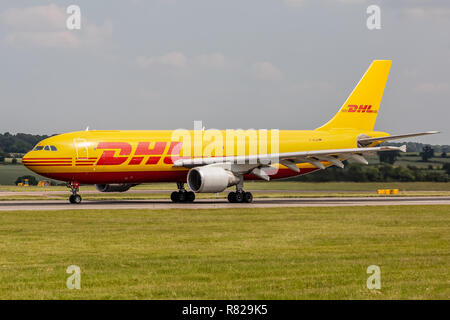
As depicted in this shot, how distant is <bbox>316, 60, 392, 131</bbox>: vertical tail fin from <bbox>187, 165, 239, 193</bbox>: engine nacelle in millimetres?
10993

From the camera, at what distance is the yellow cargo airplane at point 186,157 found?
39.9 meters

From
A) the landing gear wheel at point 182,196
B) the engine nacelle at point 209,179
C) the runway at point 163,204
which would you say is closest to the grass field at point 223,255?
the runway at point 163,204

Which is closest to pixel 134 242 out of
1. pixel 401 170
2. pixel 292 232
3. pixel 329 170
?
pixel 292 232

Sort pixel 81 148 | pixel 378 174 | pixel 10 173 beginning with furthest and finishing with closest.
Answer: pixel 10 173 → pixel 378 174 → pixel 81 148

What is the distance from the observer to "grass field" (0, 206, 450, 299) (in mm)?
14391

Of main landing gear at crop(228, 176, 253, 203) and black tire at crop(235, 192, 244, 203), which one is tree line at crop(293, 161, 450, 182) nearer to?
main landing gear at crop(228, 176, 253, 203)

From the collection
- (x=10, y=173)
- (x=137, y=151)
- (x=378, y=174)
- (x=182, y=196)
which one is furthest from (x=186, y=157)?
(x=10, y=173)

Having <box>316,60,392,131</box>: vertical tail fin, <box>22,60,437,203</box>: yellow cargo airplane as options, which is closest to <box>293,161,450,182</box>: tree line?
<box>316,60,392,131</box>: vertical tail fin

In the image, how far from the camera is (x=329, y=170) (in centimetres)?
5956

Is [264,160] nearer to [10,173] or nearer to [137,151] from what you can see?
[137,151]

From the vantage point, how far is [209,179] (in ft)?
128

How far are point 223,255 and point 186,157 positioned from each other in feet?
76.4
